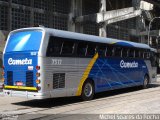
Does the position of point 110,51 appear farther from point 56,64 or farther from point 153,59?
point 153,59

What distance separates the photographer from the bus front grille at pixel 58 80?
14258mm

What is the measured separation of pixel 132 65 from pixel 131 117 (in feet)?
32.4

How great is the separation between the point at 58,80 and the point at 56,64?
67 centimetres

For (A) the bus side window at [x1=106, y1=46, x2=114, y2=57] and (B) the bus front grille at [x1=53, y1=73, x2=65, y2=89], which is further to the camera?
(A) the bus side window at [x1=106, y1=46, x2=114, y2=57]

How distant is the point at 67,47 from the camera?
15094mm

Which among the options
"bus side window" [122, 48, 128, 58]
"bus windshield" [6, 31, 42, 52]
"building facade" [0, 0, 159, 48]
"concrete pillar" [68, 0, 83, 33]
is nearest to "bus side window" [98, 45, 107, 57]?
"bus side window" [122, 48, 128, 58]

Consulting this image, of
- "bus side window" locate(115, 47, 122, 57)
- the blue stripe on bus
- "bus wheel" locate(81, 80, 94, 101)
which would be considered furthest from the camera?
"bus side window" locate(115, 47, 122, 57)

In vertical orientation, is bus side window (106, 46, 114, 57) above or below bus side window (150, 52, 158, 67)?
Result: above

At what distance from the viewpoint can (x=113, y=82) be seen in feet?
60.8

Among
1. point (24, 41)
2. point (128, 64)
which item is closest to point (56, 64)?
point (24, 41)

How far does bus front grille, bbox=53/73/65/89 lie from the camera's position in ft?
46.8

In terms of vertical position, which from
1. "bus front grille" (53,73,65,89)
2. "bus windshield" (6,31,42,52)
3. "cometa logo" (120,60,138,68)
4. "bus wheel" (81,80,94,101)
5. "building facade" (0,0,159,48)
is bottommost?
"bus wheel" (81,80,94,101)

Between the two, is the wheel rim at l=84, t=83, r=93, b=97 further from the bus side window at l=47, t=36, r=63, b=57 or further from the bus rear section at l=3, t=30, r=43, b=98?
the bus rear section at l=3, t=30, r=43, b=98

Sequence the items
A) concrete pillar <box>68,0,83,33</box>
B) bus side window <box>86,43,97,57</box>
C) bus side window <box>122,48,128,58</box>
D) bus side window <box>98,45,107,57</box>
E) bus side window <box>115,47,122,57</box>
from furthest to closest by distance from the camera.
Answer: concrete pillar <box>68,0,83,33</box>
bus side window <box>122,48,128,58</box>
bus side window <box>115,47,122,57</box>
bus side window <box>98,45,107,57</box>
bus side window <box>86,43,97,57</box>
